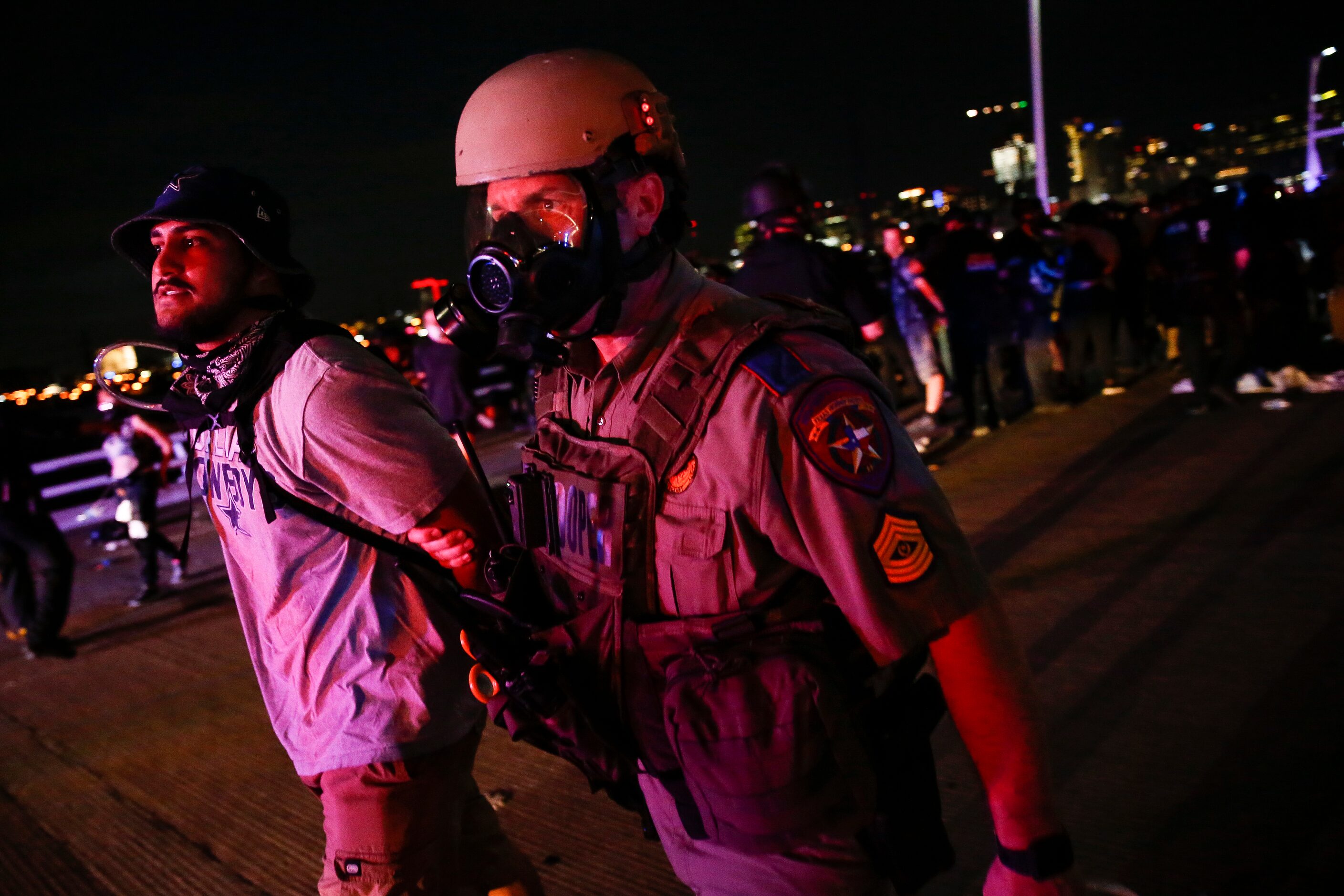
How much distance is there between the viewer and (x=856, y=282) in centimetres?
718

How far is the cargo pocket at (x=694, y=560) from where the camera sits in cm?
156

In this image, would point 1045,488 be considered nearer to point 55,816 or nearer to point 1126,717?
point 1126,717

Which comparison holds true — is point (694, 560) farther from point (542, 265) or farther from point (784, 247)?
point (784, 247)

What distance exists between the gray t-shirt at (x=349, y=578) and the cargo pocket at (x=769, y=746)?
3.01 feet

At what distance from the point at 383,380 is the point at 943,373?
902 cm

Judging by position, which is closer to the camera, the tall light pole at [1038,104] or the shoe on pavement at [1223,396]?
the shoe on pavement at [1223,396]

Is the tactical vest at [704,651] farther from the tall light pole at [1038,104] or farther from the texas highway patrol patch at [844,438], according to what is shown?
the tall light pole at [1038,104]

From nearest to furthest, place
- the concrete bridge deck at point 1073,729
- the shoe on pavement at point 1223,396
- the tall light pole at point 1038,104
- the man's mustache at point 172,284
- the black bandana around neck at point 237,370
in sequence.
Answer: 1. the black bandana around neck at point 237,370
2. the man's mustache at point 172,284
3. the concrete bridge deck at point 1073,729
4. the shoe on pavement at point 1223,396
5. the tall light pole at point 1038,104

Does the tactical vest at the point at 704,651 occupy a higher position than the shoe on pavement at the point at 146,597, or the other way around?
the tactical vest at the point at 704,651

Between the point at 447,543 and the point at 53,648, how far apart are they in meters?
5.46

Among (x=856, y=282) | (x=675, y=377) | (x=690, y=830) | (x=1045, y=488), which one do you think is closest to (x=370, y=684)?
(x=690, y=830)

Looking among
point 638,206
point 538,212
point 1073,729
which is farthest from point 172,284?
point 1073,729

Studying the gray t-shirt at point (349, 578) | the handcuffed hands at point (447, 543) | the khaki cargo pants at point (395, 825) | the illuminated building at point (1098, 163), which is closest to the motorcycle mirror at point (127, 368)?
the gray t-shirt at point (349, 578)

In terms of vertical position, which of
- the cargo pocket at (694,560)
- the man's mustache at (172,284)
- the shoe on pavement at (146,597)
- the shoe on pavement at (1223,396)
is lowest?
the shoe on pavement at (1223,396)
